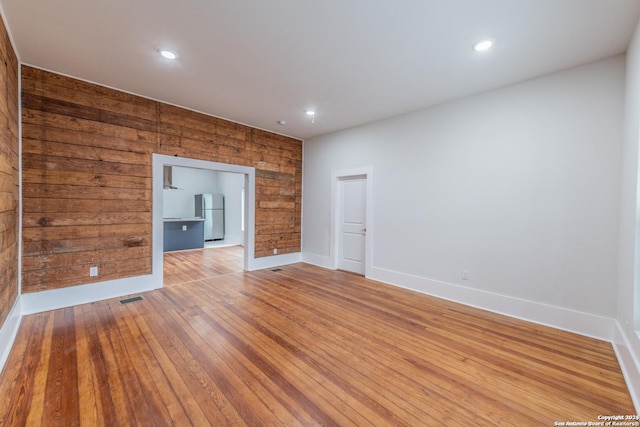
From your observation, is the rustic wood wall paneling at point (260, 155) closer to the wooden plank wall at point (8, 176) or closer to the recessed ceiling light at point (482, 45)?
the wooden plank wall at point (8, 176)

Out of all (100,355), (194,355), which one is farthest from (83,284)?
(194,355)

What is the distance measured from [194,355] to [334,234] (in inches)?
140

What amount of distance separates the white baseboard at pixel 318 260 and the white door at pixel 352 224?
0.78 feet

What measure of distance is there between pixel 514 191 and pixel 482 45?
172 cm

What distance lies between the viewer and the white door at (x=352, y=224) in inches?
201

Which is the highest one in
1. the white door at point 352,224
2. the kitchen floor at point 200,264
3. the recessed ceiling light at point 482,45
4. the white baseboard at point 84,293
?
the recessed ceiling light at point 482,45

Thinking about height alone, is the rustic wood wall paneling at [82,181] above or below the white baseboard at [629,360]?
above

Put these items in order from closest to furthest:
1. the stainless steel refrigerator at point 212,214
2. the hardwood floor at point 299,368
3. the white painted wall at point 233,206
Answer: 1. the hardwood floor at point 299,368
2. the white painted wall at point 233,206
3. the stainless steel refrigerator at point 212,214

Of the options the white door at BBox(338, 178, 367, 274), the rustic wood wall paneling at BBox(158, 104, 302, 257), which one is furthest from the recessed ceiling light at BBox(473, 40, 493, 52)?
the rustic wood wall paneling at BBox(158, 104, 302, 257)

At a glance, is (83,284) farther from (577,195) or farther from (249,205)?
(577,195)

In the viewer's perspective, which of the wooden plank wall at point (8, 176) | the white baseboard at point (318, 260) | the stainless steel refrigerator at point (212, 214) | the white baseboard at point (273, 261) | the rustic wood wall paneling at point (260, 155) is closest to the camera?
the wooden plank wall at point (8, 176)

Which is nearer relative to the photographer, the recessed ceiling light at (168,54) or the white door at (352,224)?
the recessed ceiling light at (168,54)

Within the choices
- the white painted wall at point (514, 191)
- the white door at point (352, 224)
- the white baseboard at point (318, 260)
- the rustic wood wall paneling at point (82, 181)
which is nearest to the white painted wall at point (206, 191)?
the white baseboard at point (318, 260)

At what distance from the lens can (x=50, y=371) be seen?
200cm
